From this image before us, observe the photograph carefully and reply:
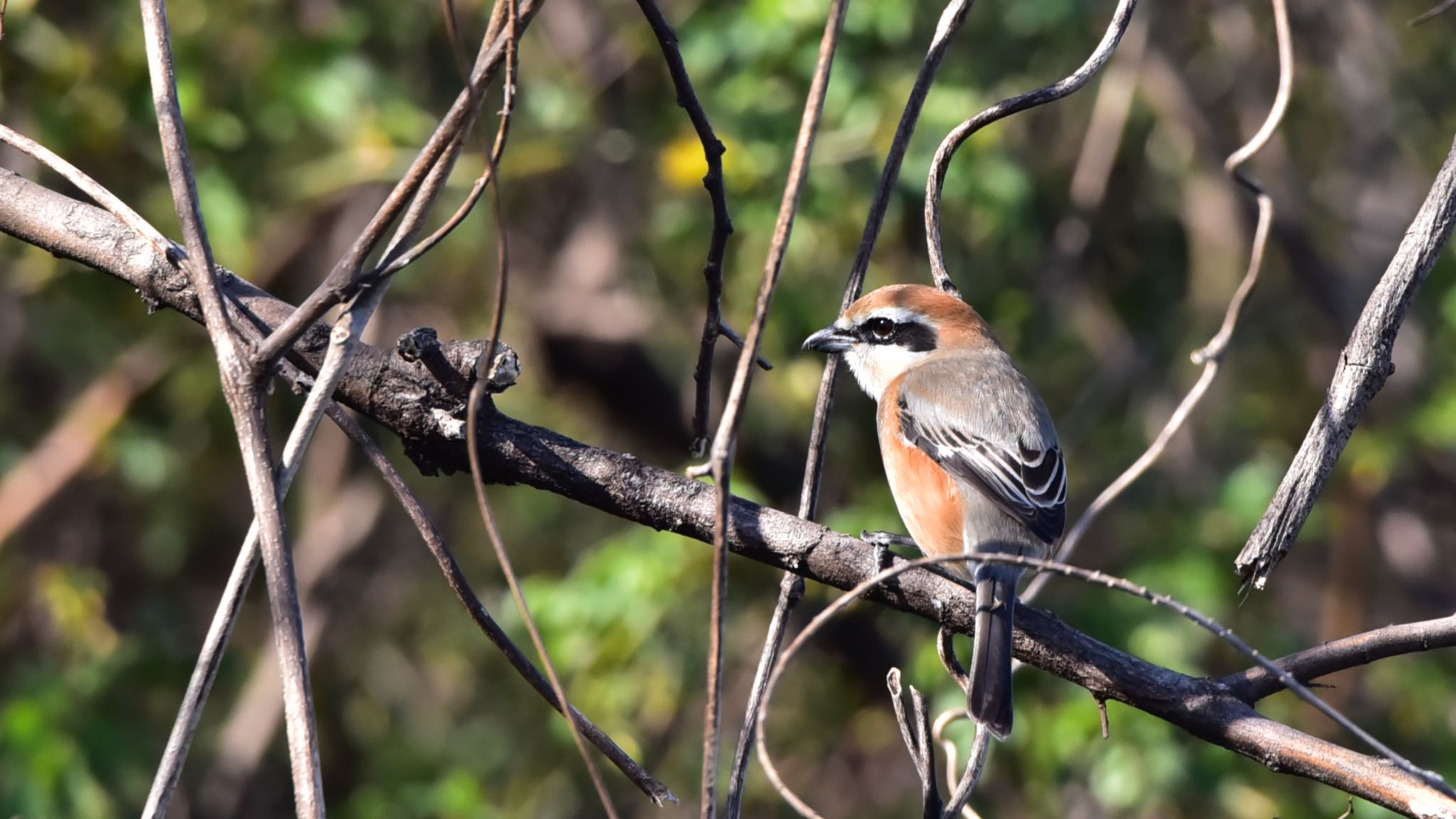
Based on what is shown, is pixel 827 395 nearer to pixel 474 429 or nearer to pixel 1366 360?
pixel 474 429

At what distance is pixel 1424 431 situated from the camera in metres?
5.37

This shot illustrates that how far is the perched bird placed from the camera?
3758mm

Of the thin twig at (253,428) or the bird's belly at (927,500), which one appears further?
the bird's belly at (927,500)

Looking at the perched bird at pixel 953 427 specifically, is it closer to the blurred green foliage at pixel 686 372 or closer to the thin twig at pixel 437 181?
the blurred green foliage at pixel 686 372

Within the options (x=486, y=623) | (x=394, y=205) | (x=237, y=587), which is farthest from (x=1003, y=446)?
(x=237, y=587)

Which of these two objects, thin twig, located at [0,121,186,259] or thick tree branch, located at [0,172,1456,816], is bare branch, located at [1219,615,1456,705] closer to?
thick tree branch, located at [0,172,1456,816]

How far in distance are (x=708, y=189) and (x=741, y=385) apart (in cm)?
55

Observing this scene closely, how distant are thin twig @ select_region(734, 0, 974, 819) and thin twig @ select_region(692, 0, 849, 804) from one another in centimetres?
31

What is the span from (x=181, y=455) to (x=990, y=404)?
171 inches

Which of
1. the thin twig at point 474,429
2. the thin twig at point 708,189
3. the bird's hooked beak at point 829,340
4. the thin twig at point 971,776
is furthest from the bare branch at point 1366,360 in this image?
the bird's hooked beak at point 829,340

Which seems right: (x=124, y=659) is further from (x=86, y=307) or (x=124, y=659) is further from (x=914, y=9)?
(x=914, y=9)

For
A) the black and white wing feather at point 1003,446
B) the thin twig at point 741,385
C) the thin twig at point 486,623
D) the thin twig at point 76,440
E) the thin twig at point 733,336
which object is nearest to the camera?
the thin twig at point 741,385

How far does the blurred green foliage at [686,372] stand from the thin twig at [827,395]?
2282mm

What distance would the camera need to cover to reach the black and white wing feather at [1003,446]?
372cm
